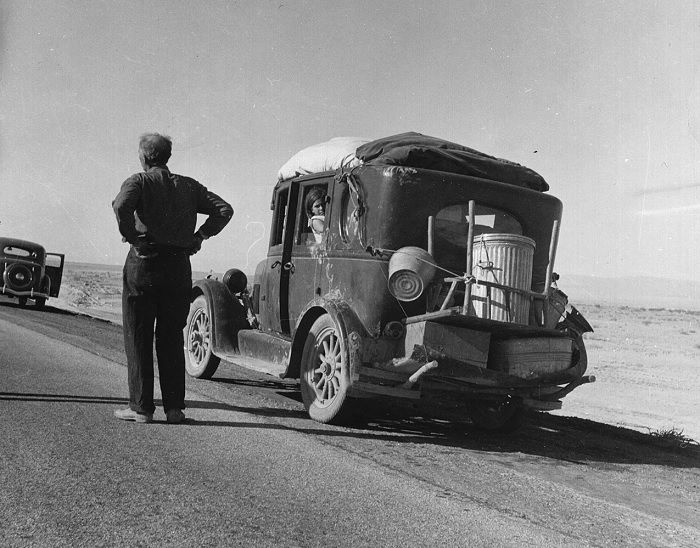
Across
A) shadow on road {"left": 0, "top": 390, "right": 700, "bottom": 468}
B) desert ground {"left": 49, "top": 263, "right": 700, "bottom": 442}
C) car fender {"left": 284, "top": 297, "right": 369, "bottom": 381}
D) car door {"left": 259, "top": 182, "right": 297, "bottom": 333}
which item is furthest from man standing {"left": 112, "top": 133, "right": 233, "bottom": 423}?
desert ground {"left": 49, "top": 263, "right": 700, "bottom": 442}

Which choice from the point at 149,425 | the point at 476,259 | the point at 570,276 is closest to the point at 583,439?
the point at 476,259

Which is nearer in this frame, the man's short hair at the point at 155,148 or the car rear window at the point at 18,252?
the man's short hair at the point at 155,148

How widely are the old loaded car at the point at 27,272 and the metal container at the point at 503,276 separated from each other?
18146 millimetres

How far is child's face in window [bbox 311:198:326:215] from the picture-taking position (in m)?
6.82

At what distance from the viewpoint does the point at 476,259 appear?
5547 millimetres

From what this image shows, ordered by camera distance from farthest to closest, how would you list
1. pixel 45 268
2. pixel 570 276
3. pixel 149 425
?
1. pixel 570 276
2. pixel 45 268
3. pixel 149 425

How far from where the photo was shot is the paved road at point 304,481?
2973 mm

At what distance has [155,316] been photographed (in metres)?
→ 5.31

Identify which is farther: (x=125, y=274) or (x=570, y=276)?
(x=570, y=276)

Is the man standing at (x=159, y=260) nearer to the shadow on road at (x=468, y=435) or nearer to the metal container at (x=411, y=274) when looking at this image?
the shadow on road at (x=468, y=435)

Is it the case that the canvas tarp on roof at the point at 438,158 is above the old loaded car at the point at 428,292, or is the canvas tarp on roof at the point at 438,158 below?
above

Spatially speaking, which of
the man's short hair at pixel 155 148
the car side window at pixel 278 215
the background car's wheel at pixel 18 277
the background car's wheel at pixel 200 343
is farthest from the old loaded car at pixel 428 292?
the background car's wheel at pixel 18 277

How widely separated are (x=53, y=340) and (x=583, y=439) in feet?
25.1

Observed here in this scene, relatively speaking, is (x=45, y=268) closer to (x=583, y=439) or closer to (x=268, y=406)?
(x=268, y=406)
